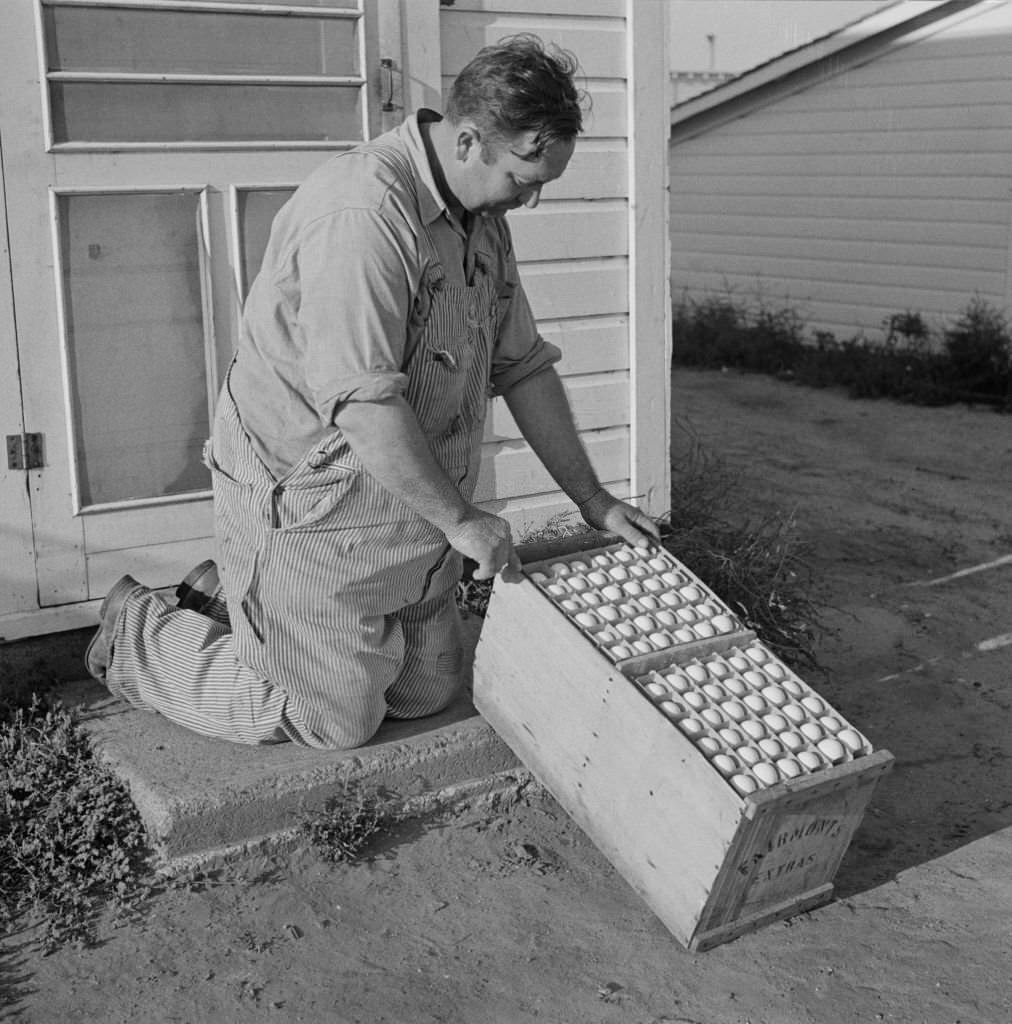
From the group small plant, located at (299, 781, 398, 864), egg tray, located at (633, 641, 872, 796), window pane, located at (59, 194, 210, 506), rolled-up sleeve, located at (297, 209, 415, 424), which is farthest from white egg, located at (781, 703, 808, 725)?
window pane, located at (59, 194, 210, 506)

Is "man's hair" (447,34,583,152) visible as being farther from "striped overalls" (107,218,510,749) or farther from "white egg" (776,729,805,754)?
"white egg" (776,729,805,754)

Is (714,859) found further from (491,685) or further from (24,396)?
(24,396)

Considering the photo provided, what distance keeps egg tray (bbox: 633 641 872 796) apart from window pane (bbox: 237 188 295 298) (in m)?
2.02

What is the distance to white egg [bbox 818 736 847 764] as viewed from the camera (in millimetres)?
3307

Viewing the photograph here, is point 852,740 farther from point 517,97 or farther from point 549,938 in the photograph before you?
point 517,97

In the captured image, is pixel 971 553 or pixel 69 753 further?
pixel 971 553

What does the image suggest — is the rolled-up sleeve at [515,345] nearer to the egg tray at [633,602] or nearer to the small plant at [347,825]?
the egg tray at [633,602]

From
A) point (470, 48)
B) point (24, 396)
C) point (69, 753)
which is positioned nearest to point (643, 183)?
→ point (470, 48)

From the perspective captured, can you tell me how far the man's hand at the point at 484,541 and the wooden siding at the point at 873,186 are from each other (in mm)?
9333

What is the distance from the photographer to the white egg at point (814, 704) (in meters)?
3.51

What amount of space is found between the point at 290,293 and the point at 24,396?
124 centimetres

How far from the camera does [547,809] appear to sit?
4.10 metres

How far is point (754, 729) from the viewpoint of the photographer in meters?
3.35

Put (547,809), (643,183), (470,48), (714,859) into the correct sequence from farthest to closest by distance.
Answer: (643,183), (470,48), (547,809), (714,859)
